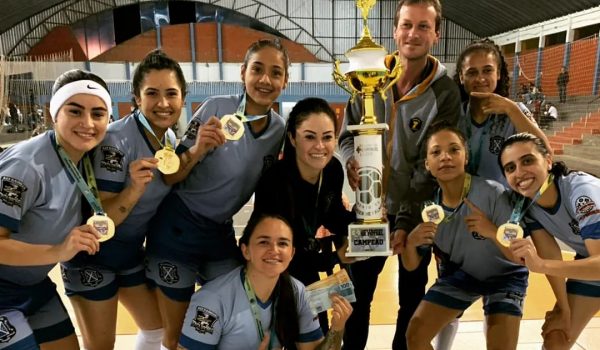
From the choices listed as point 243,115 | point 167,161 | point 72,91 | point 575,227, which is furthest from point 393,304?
point 72,91

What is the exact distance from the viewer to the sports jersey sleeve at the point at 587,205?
2135 millimetres

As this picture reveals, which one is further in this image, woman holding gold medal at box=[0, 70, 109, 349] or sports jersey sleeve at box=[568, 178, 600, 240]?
sports jersey sleeve at box=[568, 178, 600, 240]

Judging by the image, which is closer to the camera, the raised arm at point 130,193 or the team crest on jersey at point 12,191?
the team crest on jersey at point 12,191

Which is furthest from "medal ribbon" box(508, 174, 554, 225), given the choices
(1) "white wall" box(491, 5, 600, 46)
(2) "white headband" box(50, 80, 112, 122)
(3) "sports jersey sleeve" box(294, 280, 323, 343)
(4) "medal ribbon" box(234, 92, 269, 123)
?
(1) "white wall" box(491, 5, 600, 46)

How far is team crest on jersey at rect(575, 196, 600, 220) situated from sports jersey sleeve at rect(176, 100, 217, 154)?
5.91ft

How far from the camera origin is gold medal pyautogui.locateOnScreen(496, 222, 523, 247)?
2.12 metres

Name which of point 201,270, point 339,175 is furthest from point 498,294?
point 201,270

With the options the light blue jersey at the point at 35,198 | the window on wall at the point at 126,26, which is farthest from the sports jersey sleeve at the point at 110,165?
the window on wall at the point at 126,26

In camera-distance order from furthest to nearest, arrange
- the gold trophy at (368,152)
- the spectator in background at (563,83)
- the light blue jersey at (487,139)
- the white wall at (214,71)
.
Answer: the white wall at (214,71) → the spectator in background at (563,83) → the light blue jersey at (487,139) → the gold trophy at (368,152)

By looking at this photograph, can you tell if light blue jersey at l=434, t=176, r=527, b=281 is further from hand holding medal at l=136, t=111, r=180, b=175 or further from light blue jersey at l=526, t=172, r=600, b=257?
hand holding medal at l=136, t=111, r=180, b=175

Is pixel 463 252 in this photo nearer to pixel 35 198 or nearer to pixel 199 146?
pixel 199 146

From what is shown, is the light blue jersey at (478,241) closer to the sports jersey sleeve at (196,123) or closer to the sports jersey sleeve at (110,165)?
the sports jersey sleeve at (196,123)

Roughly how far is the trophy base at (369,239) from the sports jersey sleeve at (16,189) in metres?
1.37

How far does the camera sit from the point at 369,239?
2199 mm
